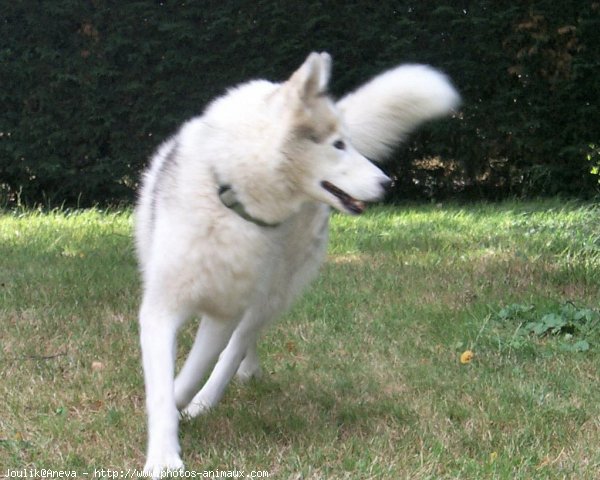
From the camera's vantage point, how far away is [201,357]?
9.66ft

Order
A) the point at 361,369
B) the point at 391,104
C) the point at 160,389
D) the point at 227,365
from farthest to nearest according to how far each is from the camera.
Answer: the point at 361,369 < the point at 391,104 < the point at 227,365 < the point at 160,389

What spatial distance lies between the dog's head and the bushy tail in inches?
23.3

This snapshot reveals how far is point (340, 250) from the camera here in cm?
618

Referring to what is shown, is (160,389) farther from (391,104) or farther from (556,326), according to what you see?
(556,326)

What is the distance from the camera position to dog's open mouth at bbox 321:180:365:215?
2.76m

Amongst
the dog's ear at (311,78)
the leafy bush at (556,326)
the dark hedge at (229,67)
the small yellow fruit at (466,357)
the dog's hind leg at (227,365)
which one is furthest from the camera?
the dark hedge at (229,67)

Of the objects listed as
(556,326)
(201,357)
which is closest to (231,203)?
(201,357)

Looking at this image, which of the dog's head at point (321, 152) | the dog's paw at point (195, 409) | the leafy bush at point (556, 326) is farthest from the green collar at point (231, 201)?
the leafy bush at point (556, 326)

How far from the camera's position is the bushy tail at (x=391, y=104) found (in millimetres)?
3348

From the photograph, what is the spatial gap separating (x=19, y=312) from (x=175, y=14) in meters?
5.42

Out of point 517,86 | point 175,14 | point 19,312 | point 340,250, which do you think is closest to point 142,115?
point 175,14

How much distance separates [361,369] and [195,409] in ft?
3.01

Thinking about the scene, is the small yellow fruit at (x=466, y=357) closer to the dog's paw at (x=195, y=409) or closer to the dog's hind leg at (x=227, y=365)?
the dog's hind leg at (x=227, y=365)

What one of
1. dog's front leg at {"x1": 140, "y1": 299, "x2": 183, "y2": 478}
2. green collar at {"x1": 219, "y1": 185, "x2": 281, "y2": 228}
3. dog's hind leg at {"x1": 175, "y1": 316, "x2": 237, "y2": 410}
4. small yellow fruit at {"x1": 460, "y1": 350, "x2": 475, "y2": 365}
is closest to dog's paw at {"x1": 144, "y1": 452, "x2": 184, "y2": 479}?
dog's front leg at {"x1": 140, "y1": 299, "x2": 183, "y2": 478}
